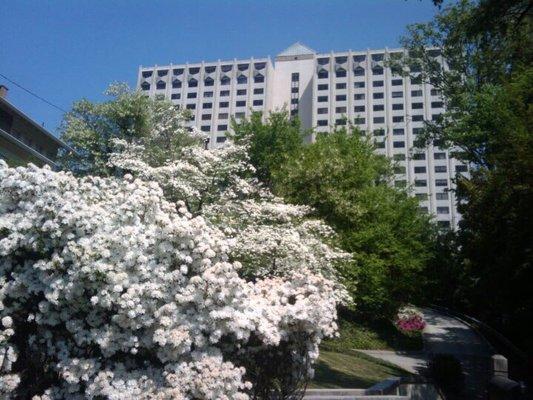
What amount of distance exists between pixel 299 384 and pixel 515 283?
12.7 m

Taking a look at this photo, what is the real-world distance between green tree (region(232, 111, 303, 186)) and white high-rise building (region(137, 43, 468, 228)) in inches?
2414

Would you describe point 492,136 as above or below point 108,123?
below

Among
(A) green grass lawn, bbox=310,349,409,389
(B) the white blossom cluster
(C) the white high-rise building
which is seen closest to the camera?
(B) the white blossom cluster

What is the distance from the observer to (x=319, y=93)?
9538cm

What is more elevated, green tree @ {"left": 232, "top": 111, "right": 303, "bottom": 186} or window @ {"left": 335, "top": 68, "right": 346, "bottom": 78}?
window @ {"left": 335, "top": 68, "right": 346, "bottom": 78}

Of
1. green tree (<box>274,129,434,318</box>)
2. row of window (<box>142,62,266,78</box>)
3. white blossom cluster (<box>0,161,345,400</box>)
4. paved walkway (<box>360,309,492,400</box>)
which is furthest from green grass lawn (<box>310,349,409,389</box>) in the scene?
row of window (<box>142,62,266,78</box>)

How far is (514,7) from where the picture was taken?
40.8 ft

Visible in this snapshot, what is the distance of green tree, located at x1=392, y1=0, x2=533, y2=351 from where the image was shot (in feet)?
44.4

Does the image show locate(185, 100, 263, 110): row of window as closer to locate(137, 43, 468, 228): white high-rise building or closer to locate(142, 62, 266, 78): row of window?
locate(137, 43, 468, 228): white high-rise building

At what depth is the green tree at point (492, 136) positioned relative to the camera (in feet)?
44.4

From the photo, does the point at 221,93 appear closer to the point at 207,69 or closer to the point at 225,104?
the point at 225,104

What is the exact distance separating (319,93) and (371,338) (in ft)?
253

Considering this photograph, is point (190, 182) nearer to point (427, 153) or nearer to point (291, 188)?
point (291, 188)

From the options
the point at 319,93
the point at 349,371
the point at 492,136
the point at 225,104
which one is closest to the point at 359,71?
the point at 319,93
